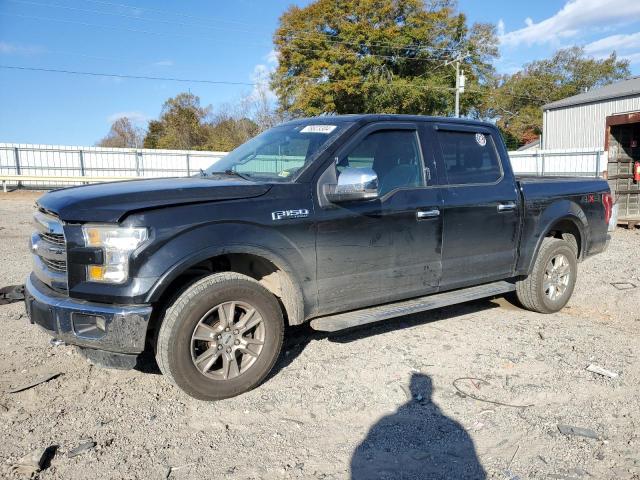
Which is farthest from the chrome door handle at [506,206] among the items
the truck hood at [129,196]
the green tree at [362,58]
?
the green tree at [362,58]

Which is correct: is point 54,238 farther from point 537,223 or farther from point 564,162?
point 564,162

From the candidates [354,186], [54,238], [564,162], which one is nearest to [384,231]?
[354,186]

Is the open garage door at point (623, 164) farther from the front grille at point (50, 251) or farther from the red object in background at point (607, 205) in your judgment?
the front grille at point (50, 251)

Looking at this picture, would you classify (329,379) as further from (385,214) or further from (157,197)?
(157,197)

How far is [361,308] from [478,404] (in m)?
1.15

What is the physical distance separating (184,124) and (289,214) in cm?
4400

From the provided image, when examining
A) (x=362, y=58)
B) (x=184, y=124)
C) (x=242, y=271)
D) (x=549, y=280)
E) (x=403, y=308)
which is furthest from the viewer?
(x=184, y=124)

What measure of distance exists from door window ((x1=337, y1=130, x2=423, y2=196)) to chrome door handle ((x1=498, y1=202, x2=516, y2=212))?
38.1 inches

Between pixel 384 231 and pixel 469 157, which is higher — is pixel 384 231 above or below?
below

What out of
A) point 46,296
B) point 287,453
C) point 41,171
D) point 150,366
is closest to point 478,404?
point 287,453

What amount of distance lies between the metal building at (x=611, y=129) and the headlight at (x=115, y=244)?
38.5ft

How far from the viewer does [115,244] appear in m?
3.24

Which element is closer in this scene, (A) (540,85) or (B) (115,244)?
(B) (115,244)

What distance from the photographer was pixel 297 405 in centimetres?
364
